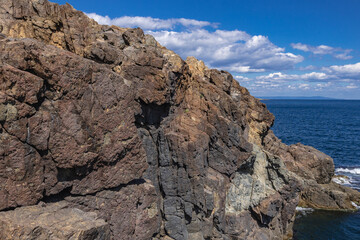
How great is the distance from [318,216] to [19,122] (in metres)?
48.5

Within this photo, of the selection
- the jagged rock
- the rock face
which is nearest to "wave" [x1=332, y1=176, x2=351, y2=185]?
the rock face

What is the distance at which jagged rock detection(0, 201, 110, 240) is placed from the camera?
1155cm

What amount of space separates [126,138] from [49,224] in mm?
6636

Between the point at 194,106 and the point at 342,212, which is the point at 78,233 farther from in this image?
the point at 342,212

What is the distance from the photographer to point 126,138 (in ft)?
55.7

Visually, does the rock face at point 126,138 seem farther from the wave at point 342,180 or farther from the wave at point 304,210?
the wave at point 342,180

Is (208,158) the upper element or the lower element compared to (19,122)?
lower

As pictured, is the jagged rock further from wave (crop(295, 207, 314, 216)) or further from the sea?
wave (crop(295, 207, 314, 216))

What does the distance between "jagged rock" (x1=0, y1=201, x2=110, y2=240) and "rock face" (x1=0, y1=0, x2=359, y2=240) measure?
0.16m

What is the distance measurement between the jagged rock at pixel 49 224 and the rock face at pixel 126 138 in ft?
0.52

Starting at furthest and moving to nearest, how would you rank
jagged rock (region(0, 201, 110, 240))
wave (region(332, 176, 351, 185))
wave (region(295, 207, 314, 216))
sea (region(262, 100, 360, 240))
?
wave (region(332, 176, 351, 185)) < wave (region(295, 207, 314, 216)) < sea (region(262, 100, 360, 240)) < jagged rock (region(0, 201, 110, 240))

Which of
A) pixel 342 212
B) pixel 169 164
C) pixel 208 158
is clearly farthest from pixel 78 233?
pixel 342 212

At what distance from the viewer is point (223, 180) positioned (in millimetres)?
26906

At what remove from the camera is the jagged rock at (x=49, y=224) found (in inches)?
455
